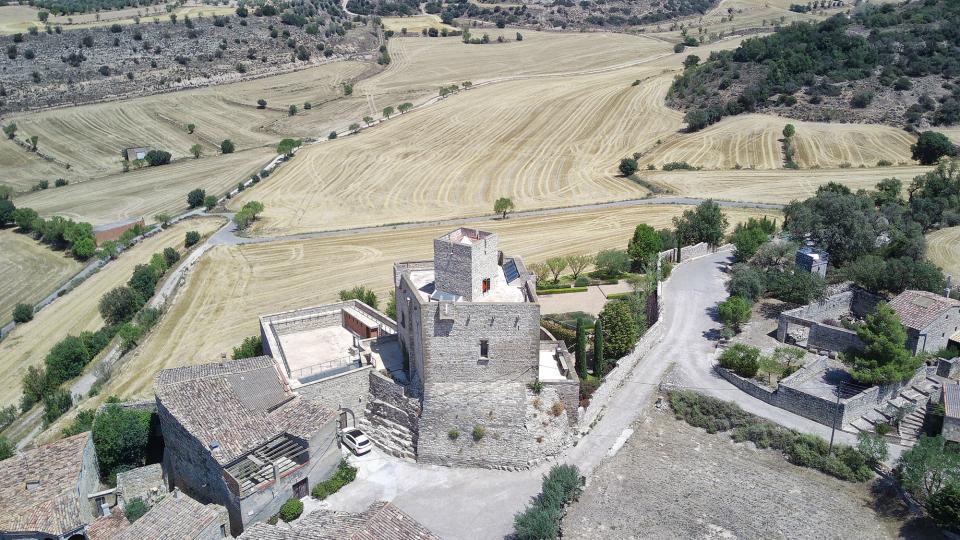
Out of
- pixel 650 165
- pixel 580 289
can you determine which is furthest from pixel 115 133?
pixel 580 289

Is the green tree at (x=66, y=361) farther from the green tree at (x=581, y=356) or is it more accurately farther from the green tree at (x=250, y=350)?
the green tree at (x=581, y=356)

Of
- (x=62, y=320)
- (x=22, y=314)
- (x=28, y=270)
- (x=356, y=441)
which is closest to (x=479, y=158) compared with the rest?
(x=28, y=270)

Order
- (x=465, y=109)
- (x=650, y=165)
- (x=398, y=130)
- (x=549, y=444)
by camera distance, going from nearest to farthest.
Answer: (x=549, y=444)
(x=650, y=165)
(x=398, y=130)
(x=465, y=109)

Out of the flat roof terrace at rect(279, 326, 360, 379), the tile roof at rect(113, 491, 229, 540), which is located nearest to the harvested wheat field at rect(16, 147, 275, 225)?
the flat roof terrace at rect(279, 326, 360, 379)

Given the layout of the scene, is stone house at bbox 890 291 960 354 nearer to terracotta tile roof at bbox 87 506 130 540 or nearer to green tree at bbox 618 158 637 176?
terracotta tile roof at bbox 87 506 130 540

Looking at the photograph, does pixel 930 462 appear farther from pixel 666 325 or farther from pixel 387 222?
pixel 387 222

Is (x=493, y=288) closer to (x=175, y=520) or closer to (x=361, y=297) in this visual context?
(x=361, y=297)
